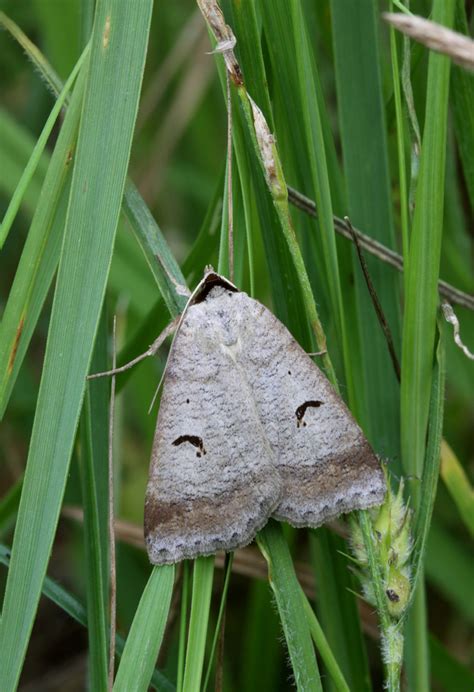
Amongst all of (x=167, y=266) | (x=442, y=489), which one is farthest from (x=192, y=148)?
(x=167, y=266)

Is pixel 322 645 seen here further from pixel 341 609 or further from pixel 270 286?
pixel 270 286

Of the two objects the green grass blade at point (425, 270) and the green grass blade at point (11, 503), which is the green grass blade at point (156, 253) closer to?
the green grass blade at point (425, 270)

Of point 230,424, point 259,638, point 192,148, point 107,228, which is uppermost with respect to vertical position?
point 192,148

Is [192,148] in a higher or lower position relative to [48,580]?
higher

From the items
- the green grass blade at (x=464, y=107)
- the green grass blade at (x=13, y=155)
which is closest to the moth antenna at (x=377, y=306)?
the green grass blade at (x=464, y=107)

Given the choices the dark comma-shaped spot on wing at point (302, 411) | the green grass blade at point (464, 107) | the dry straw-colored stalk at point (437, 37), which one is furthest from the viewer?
the green grass blade at point (464, 107)

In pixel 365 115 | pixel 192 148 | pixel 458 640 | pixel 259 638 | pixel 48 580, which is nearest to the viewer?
pixel 48 580

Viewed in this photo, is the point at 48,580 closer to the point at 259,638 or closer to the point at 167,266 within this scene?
the point at 167,266
